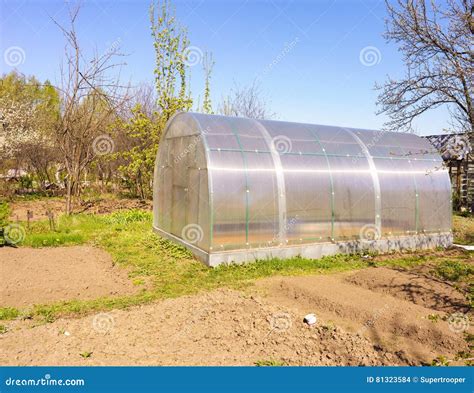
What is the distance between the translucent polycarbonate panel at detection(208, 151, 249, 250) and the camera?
27.9 ft

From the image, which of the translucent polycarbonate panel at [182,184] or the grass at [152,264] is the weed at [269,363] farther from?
the translucent polycarbonate panel at [182,184]

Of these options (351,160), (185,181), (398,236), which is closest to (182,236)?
(185,181)

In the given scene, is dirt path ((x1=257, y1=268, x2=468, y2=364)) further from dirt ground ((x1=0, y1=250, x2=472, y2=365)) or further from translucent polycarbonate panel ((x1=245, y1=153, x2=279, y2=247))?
translucent polycarbonate panel ((x1=245, y1=153, x2=279, y2=247))

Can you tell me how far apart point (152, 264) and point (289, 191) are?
3580 millimetres

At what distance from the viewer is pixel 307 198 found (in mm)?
9664

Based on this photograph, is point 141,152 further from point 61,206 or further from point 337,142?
point 337,142

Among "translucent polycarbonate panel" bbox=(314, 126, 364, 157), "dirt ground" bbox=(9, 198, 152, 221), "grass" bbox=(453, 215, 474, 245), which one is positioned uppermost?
"translucent polycarbonate panel" bbox=(314, 126, 364, 157)

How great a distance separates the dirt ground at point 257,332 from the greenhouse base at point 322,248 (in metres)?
1.63

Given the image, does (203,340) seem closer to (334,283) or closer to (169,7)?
(334,283)

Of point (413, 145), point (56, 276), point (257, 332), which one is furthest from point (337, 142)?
point (56, 276)

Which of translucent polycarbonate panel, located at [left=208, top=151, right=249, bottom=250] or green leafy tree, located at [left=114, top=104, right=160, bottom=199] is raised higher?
green leafy tree, located at [left=114, top=104, right=160, bottom=199]

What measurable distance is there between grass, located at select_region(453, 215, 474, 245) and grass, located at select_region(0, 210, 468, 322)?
3018mm

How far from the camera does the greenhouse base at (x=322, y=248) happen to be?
8.62 meters

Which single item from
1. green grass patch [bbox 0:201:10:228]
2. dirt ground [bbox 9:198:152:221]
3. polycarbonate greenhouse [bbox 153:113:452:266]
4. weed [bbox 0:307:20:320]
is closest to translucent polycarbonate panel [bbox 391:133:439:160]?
polycarbonate greenhouse [bbox 153:113:452:266]
